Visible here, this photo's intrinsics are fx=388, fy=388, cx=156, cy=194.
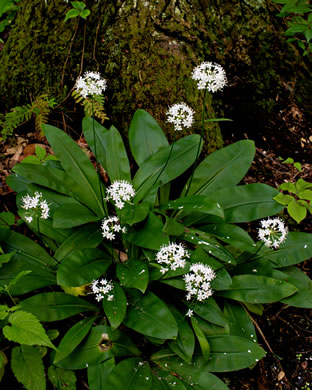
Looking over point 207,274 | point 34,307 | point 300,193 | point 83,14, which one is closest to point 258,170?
point 300,193

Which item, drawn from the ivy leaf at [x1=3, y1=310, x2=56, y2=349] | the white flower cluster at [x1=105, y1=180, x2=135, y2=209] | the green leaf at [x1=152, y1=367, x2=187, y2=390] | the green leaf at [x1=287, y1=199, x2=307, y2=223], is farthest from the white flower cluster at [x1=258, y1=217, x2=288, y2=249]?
the ivy leaf at [x1=3, y1=310, x2=56, y2=349]

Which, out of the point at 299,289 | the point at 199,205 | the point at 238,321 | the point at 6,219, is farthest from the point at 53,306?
the point at 299,289

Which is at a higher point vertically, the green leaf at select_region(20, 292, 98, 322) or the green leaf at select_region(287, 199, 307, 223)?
the green leaf at select_region(287, 199, 307, 223)

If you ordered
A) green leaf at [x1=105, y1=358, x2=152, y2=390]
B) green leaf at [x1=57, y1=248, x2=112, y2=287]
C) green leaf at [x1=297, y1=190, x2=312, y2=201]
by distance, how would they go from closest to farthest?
green leaf at [x1=105, y1=358, x2=152, y2=390], green leaf at [x1=57, y1=248, x2=112, y2=287], green leaf at [x1=297, y1=190, x2=312, y2=201]

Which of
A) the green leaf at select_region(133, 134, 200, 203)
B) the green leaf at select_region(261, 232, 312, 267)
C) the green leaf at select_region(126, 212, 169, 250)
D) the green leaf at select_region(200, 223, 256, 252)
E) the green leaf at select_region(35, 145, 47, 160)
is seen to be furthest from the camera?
the green leaf at select_region(35, 145, 47, 160)

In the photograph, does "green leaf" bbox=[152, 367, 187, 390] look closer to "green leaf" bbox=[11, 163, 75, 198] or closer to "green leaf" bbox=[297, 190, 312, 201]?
"green leaf" bbox=[11, 163, 75, 198]
